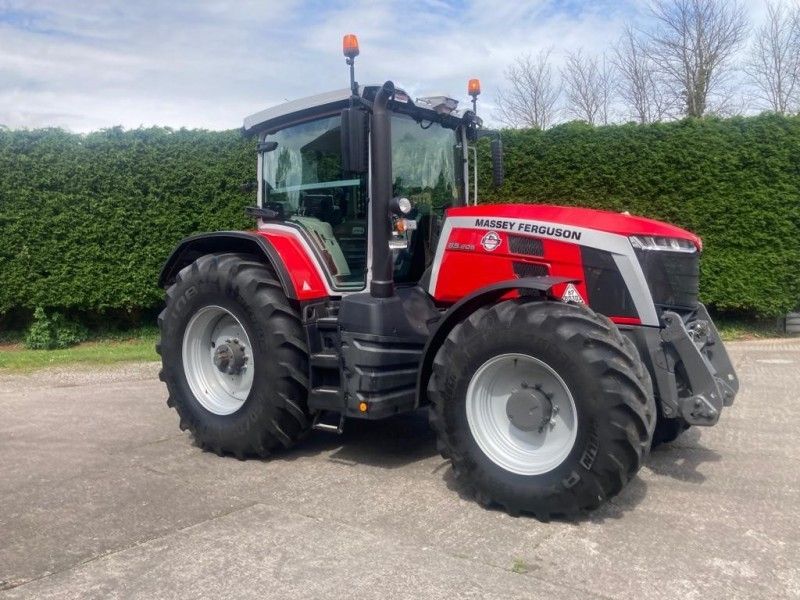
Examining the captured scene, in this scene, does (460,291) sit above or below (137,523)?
above

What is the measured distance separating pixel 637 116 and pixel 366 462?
1906 cm

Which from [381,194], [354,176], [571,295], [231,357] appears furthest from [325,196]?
[571,295]

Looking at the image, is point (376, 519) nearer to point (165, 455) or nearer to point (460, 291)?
point (460, 291)

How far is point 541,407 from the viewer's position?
13.0 feet

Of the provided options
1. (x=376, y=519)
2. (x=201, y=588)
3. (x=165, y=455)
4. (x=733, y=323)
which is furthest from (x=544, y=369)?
(x=733, y=323)

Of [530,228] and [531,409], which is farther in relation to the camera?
[530,228]

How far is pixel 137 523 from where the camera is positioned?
12.9 ft

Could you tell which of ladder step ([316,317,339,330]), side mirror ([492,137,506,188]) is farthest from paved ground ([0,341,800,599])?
side mirror ([492,137,506,188])

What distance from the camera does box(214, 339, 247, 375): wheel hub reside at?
5.23 meters

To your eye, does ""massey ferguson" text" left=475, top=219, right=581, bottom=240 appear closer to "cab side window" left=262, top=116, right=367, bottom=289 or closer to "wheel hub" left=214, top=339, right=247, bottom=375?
"cab side window" left=262, top=116, right=367, bottom=289

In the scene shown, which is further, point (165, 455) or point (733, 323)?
point (733, 323)

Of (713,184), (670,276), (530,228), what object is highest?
(713,184)

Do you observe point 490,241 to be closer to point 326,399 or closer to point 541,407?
point 541,407

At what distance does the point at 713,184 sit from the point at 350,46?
706 centimetres
